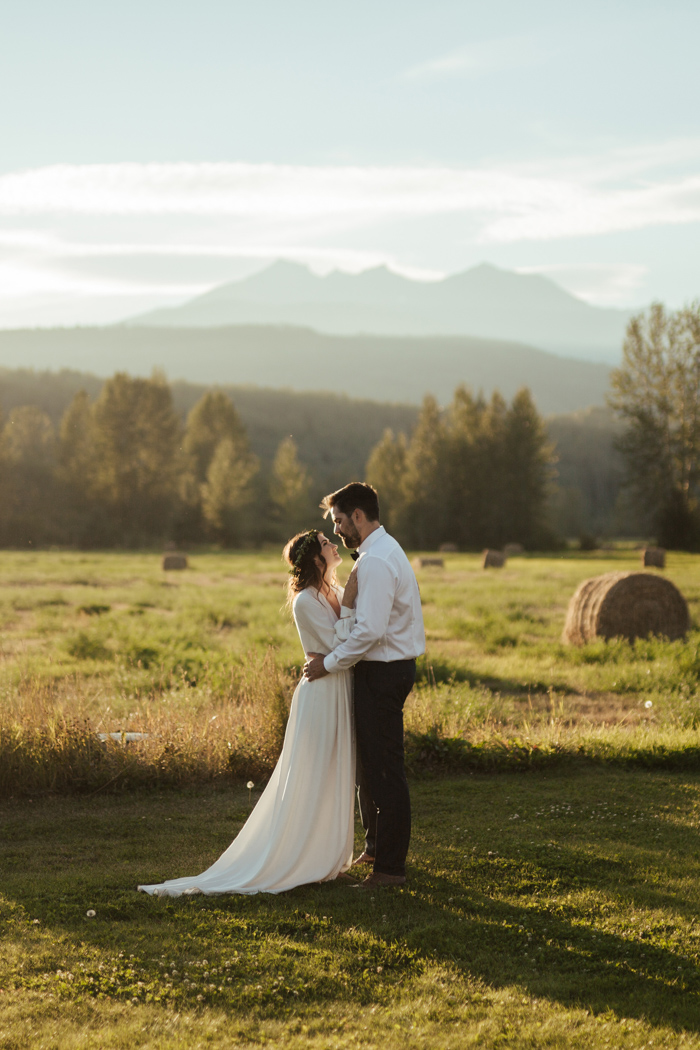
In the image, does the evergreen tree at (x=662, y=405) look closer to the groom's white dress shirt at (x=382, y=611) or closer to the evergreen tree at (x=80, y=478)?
the evergreen tree at (x=80, y=478)

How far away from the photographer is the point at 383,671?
574 cm

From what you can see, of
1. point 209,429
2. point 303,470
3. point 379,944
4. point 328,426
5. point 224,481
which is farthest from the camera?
point 328,426

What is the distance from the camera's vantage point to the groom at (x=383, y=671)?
18.6 ft

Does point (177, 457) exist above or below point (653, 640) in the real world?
above

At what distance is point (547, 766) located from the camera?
8797 millimetres

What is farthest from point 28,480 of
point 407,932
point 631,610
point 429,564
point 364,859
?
point 407,932

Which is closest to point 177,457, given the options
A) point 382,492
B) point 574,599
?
point 382,492

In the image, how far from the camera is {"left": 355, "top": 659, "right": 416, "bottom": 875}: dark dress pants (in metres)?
5.73

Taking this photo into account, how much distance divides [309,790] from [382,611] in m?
1.27

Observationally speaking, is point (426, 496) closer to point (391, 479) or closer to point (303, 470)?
point (391, 479)

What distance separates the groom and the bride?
0.11 meters

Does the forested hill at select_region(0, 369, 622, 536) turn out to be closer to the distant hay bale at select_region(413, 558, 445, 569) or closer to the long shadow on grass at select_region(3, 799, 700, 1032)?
A: the distant hay bale at select_region(413, 558, 445, 569)

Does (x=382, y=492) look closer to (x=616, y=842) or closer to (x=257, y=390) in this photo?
(x=616, y=842)

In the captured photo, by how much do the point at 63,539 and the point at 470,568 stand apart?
36.0m
